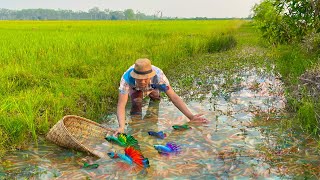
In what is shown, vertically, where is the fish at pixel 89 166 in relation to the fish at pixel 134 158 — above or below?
below

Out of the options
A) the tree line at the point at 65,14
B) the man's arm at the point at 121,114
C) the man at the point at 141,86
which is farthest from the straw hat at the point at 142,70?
the tree line at the point at 65,14

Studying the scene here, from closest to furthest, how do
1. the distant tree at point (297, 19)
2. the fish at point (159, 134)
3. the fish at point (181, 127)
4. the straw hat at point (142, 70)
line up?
the straw hat at point (142, 70) < the fish at point (159, 134) < the fish at point (181, 127) < the distant tree at point (297, 19)

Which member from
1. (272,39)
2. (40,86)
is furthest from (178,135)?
(272,39)

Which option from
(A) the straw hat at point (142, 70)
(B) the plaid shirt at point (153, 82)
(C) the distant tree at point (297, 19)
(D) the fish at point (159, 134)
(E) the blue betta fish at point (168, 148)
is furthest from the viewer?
(C) the distant tree at point (297, 19)

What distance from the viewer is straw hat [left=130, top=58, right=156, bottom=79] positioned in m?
4.54

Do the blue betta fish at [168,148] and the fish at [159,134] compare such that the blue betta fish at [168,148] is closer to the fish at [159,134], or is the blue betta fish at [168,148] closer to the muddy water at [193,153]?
the muddy water at [193,153]

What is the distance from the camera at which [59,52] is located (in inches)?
382

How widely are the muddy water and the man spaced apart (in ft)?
0.69

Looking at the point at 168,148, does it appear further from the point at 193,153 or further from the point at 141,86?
the point at 141,86

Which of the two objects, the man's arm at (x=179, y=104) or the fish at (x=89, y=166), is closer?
the fish at (x=89, y=166)

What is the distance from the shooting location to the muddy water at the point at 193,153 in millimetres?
3646

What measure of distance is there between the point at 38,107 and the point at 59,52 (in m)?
4.79

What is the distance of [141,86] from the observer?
515cm

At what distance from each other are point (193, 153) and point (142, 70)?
117 centimetres
